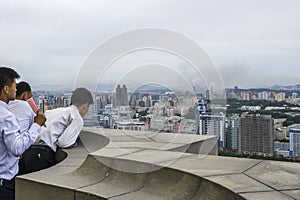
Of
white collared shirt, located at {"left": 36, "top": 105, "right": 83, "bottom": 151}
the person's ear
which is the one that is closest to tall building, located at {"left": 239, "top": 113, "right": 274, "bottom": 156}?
white collared shirt, located at {"left": 36, "top": 105, "right": 83, "bottom": 151}

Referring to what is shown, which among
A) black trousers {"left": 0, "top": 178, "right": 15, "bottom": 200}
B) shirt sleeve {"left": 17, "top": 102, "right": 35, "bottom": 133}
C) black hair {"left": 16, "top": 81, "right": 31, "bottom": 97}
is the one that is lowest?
black trousers {"left": 0, "top": 178, "right": 15, "bottom": 200}

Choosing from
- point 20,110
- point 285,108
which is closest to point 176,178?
point 20,110

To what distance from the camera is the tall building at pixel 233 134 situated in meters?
4.31

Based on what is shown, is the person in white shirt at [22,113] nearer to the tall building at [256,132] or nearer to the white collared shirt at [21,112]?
the white collared shirt at [21,112]

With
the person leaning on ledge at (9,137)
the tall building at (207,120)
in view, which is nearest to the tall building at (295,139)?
the tall building at (207,120)

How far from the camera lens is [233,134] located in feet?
14.6

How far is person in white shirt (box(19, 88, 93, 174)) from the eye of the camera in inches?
177

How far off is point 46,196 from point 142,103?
4.75ft

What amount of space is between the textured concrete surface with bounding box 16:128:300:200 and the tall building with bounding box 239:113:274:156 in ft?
2.81

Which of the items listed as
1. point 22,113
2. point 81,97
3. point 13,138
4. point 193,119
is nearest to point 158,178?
point 193,119

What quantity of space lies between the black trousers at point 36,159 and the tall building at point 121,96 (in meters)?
1.56

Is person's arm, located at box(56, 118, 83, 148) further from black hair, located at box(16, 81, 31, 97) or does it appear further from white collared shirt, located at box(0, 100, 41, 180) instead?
white collared shirt, located at box(0, 100, 41, 180)

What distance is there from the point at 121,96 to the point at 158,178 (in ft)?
3.41

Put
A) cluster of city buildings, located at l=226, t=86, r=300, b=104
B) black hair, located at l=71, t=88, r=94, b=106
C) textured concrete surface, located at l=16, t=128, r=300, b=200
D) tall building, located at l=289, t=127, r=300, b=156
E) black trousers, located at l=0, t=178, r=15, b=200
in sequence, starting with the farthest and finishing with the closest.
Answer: black hair, located at l=71, t=88, r=94, b=106, tall building, located at l=289, t=127, r=300, b=156, cluster of city buildings, located at l=226, t=86, r=300, b=104, black trousers, located at l=0, t=178, r=15, b=200, textured concrete surface, located at l=16, t=128, r=300, b=200
